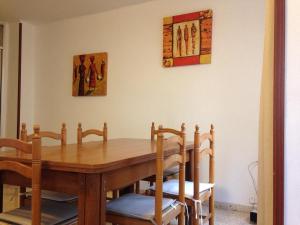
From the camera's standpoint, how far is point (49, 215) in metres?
1.51

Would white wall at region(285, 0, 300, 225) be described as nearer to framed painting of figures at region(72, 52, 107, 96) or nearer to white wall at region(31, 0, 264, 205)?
white wall at region(31, 0, 264, 205)

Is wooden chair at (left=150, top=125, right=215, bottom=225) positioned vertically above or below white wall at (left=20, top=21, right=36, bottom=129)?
below

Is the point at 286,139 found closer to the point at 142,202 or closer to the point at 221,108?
the point at 142,202

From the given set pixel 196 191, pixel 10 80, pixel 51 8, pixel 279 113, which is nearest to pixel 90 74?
pixel 51 8

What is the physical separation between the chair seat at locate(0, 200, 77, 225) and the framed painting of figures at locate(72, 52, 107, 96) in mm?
2351

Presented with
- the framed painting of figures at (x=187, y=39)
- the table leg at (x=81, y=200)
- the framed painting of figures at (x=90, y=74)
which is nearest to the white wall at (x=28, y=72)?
the framed painting of figures at (x=90, y=74)

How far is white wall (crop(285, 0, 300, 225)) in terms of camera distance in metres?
1.04

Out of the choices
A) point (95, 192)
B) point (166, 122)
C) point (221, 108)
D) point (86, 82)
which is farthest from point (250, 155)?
point (86, 82)

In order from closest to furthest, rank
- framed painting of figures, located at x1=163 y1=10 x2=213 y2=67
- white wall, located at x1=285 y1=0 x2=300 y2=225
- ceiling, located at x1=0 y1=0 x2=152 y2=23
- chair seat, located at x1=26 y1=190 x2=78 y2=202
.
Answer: white wall, located at x1=285 y1=0 x2=300 y2=225 < chair seat, located at x1=26 y1=190 x2=78 y2=202 < framed painting of figures, located at x1=163 y1=10 x2=213 y2=67 < ceiling, located at x1=0 y1=0 x2=152 y2=23

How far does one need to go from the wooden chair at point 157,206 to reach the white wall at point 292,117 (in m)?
0.64

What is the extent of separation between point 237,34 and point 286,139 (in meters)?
2.17

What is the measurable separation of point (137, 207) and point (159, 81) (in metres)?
2.05

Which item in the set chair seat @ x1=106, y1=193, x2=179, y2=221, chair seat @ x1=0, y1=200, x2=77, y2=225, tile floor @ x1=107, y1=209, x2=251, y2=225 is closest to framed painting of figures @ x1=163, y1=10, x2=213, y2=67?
tile floor @ x1=107, y1=209, x2=251, y2=225

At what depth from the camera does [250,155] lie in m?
2.89
